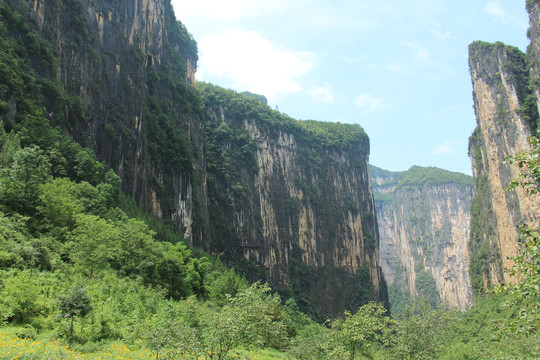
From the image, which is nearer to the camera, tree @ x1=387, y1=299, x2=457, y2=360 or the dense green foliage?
tree @ x1=387, y1=299, x2=457, y2=360

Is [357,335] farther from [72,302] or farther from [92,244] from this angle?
[92,244]

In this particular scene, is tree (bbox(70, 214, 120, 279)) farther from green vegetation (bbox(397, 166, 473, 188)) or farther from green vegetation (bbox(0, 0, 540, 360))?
green vegetation (bbox(397, 166, 473, 188))

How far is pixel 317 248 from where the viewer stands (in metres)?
70.2

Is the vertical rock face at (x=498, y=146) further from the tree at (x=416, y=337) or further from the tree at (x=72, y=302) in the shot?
the tree at (x=72, y=302)

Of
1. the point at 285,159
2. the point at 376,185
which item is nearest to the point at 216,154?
the point at 285,159

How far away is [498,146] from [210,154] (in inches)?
1405

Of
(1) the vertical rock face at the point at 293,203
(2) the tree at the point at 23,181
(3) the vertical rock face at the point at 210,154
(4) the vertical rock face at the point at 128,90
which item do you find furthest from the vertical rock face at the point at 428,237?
(2) the tree at the point at 23,181

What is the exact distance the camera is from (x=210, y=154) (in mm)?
60719

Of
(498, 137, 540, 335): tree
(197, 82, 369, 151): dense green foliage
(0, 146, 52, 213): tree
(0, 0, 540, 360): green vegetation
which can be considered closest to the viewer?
(498, 137, 540, 335): tree

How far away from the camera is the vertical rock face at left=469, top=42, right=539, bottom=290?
47.4 metres

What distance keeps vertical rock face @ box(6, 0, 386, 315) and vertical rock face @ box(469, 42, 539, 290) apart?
21.3 meters

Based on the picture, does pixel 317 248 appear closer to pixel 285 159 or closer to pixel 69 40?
pixel 285 159

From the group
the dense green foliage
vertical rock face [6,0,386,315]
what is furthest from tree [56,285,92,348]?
the dense green foliage

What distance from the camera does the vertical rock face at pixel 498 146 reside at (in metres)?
47.4
